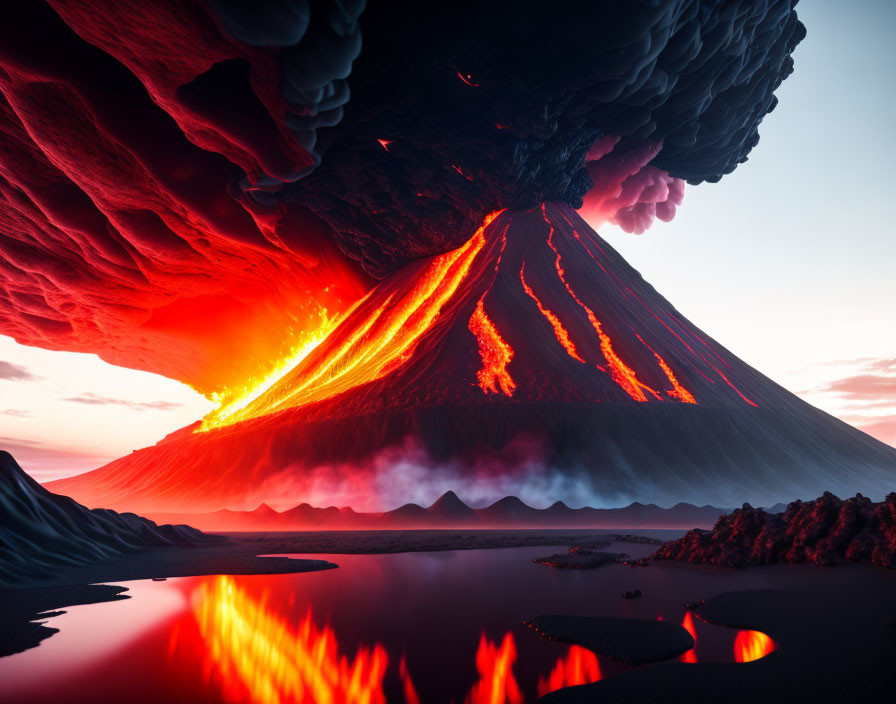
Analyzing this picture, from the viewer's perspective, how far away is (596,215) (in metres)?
30.0

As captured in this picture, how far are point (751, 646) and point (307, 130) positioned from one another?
13.0 m

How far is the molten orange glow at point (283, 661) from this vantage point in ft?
8.35

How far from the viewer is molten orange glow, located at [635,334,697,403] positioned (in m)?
18.5

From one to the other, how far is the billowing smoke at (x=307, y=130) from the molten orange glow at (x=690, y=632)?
10537 mm

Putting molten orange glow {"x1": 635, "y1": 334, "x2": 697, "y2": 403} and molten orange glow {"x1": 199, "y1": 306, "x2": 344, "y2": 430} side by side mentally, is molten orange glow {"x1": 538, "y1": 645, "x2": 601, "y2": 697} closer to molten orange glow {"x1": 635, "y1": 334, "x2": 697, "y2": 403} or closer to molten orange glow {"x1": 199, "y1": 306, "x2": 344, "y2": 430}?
molten orange glow {"x1": 635, "y1": 334, "x2": 697, "y2": 403}

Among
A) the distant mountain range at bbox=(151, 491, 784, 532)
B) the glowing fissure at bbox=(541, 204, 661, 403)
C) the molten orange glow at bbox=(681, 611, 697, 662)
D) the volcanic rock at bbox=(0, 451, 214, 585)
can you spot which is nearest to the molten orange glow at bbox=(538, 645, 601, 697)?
the molten orange glow at bbox=(681, 611, 697, 662)

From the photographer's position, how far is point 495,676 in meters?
2.73

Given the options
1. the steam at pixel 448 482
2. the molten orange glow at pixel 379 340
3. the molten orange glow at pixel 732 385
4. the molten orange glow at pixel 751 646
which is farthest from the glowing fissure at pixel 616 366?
the molten orange glow at pixel 751 646

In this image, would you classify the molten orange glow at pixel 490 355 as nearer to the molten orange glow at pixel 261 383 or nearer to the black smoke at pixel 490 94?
the black smoke at pixel 490 94

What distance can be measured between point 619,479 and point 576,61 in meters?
11.9

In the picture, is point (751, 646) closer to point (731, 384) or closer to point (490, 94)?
point (490, 94)

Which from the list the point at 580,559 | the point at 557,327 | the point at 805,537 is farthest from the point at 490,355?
the point at 805,537

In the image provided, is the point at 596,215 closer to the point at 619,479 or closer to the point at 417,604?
the point at 619,479

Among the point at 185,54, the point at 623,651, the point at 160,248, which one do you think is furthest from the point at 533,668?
the point at 160,248
